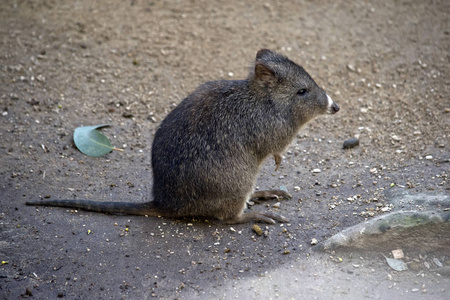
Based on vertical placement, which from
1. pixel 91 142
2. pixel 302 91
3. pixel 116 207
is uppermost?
pixel 302 91

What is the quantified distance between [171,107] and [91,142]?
1516 millimetres

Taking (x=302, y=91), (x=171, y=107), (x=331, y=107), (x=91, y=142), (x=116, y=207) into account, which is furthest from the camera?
(x=171, y=107)

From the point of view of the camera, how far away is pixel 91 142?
6766 mm

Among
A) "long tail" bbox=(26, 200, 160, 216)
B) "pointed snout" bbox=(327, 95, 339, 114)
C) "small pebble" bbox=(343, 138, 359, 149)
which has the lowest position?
"long tail" bbox=(26, 200, 160, 216)

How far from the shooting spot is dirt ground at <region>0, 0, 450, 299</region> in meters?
4.62

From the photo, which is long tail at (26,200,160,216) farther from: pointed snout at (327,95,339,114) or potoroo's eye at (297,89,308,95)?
pointed snout at (327,95,339,114)

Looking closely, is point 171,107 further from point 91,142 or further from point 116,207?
point 116,207

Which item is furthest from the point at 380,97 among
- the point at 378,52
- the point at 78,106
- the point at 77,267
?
the point at 77,267

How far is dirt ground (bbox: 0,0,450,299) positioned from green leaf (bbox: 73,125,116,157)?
0.36 feet

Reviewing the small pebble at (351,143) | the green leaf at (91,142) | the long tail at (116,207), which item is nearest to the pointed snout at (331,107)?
the small pebble at (351,143)

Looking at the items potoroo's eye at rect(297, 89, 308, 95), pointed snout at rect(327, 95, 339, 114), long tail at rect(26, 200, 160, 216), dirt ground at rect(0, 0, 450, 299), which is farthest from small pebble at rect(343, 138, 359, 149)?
long tail at rect(26, 200, 160, 216)

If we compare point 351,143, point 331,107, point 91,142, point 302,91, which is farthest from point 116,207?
point 351,143

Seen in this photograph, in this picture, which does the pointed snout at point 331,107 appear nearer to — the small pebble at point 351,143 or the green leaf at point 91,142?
the small pebble at point 351,143

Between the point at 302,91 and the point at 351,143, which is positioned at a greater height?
the point at 302,91
